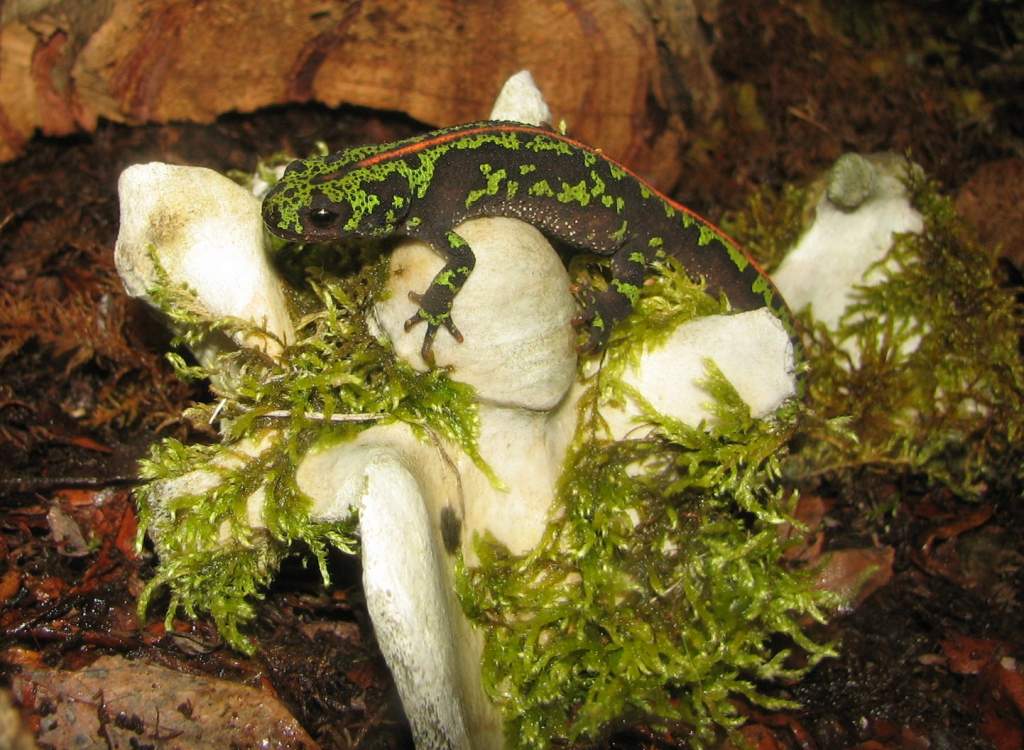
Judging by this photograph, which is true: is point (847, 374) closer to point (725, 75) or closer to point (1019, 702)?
point (1019, 702)

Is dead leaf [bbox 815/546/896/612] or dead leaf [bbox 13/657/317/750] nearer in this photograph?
Answer: dead leaf [bbox 13/657/317/750]

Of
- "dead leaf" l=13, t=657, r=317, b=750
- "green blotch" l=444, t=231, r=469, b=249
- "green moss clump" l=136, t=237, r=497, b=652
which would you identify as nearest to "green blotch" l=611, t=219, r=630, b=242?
"green blotch" l=444, t=231, r=469, b=249

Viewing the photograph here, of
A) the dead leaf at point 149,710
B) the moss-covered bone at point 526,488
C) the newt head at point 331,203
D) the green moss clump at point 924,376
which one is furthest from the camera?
the green moss clump at point 924,376

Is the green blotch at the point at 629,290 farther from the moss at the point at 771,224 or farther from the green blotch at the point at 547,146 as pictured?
the moss at the point at 771,224

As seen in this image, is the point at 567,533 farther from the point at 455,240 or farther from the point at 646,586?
the point at 455,240

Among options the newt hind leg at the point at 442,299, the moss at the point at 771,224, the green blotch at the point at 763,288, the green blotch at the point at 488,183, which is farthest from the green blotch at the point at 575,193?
the moss at the point at 771,224

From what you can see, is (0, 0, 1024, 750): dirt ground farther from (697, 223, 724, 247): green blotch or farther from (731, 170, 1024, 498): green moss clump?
(697, 223, 724, 247): green blotch

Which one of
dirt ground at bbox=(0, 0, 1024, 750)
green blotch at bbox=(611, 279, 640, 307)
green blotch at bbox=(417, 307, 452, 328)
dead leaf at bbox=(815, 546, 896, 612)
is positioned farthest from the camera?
dead leaf at bbox=(815, 546, 896, 612)

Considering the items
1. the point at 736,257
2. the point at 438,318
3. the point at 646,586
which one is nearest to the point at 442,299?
the point at 438,318
